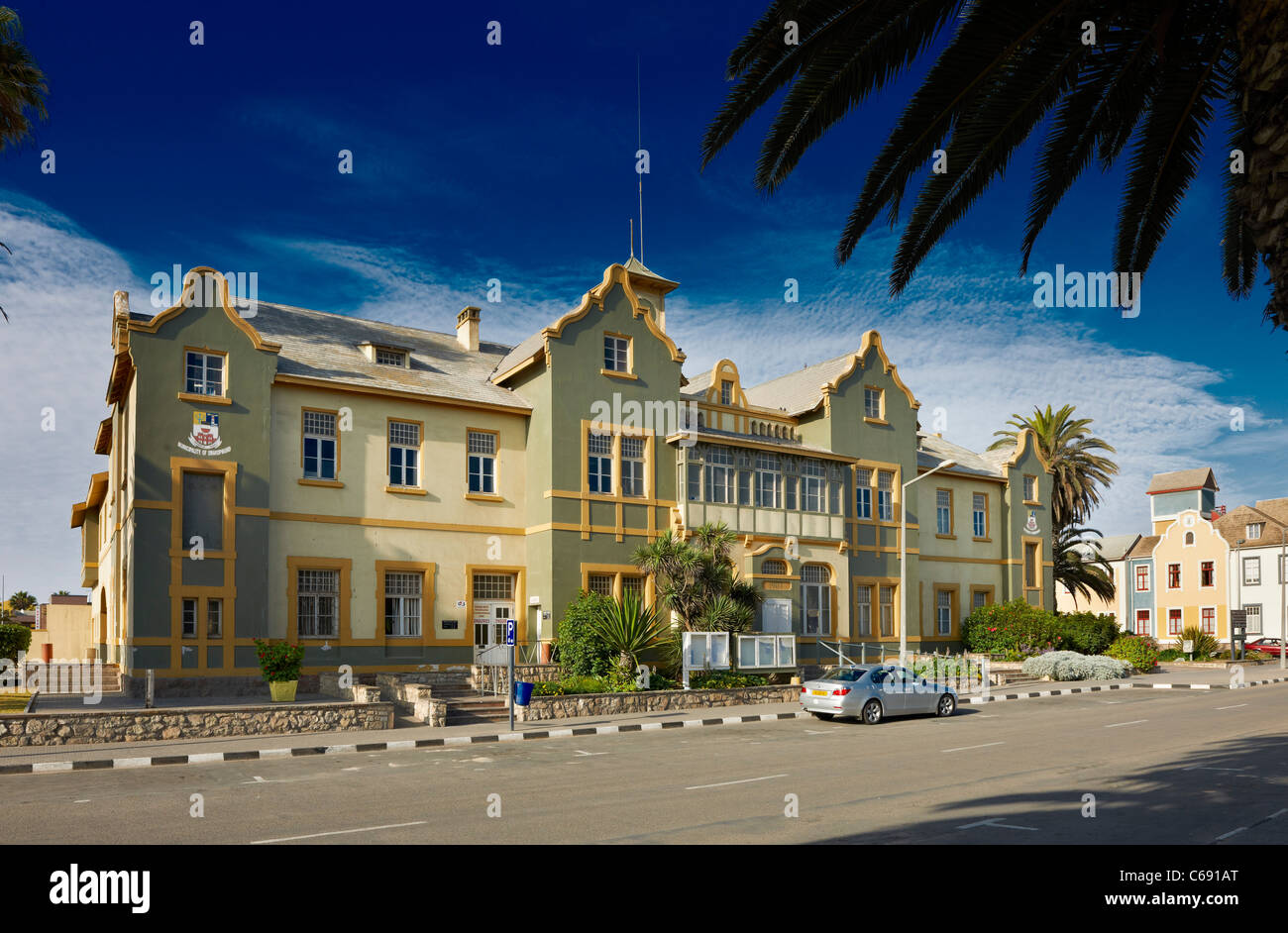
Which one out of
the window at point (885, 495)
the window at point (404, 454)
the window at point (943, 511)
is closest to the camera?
the window at point (404, 454)

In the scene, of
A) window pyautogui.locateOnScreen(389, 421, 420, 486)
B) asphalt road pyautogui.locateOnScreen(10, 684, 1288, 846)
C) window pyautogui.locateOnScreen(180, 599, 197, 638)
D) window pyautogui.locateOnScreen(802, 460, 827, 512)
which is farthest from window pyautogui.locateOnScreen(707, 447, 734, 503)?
window pyautogui.locateOnScreen(180, 599, 197, 638)

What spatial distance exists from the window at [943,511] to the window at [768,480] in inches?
453

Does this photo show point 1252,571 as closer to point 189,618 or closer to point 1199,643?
point 1199,643

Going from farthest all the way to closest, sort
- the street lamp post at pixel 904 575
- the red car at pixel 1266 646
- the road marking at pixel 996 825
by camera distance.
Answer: the red car at pixel 1266 646, the street lamp post at pixel 904 575, the road marking at pixel 996 825

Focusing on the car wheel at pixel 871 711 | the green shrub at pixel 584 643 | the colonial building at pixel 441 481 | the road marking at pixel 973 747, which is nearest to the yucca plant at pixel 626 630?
the green shrub at pixel 584 643

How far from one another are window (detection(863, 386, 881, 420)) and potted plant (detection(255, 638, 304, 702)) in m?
23.1

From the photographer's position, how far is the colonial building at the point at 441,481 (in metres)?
26.0

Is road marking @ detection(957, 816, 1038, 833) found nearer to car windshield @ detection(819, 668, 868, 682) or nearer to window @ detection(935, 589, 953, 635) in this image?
car windshield @ detection(819, 668, 868, 682)

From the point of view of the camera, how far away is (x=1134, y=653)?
137 feet

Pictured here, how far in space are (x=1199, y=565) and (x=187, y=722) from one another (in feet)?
235

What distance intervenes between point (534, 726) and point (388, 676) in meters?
5.81

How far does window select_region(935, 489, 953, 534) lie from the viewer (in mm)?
42812

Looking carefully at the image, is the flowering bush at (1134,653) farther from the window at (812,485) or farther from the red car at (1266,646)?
the red car at (1266,646)
